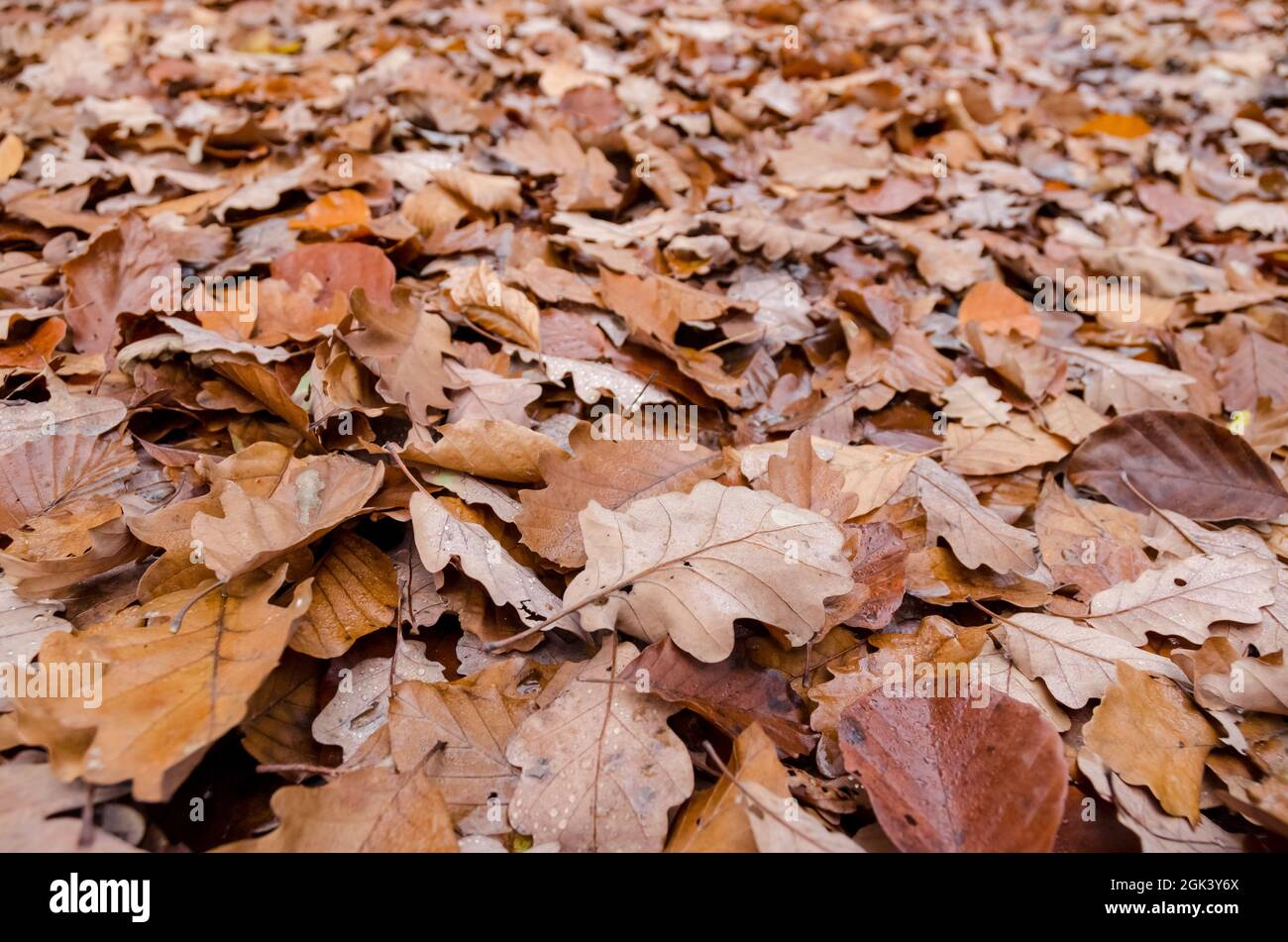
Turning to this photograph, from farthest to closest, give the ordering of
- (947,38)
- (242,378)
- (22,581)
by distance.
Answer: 1. (947,38)
2. (242,378)
3. (22,581)

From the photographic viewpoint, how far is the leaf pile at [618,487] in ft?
3.30

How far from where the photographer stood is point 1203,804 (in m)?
1.09

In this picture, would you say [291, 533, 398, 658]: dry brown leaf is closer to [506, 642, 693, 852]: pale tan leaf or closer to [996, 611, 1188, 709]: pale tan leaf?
[506, 642, 693, 852]: pale tan leaf

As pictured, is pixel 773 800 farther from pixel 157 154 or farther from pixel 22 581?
pixel 157 154

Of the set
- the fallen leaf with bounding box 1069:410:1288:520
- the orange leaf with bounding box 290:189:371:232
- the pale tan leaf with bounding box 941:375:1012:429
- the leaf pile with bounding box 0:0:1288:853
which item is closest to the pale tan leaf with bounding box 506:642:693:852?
the leaf pile with bounding box 0:0:1288:853

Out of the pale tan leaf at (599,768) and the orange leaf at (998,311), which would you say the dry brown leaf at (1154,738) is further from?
the orange leaf at (998,311)

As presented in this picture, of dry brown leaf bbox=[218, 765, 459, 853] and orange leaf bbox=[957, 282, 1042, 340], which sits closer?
dry brown leaf bbox=[218, 765, 459, 853]

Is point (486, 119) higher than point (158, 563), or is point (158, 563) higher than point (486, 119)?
point (486, 119)

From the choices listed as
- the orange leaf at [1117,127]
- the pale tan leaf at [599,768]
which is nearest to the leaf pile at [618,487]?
the pale tan leaf at [599,768]

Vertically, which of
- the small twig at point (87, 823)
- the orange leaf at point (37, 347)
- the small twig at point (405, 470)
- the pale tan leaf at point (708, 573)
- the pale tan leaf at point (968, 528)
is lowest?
the small twig at point (87, 823)

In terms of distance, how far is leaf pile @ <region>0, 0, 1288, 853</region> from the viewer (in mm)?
1005

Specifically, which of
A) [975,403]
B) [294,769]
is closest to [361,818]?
[294,769]
